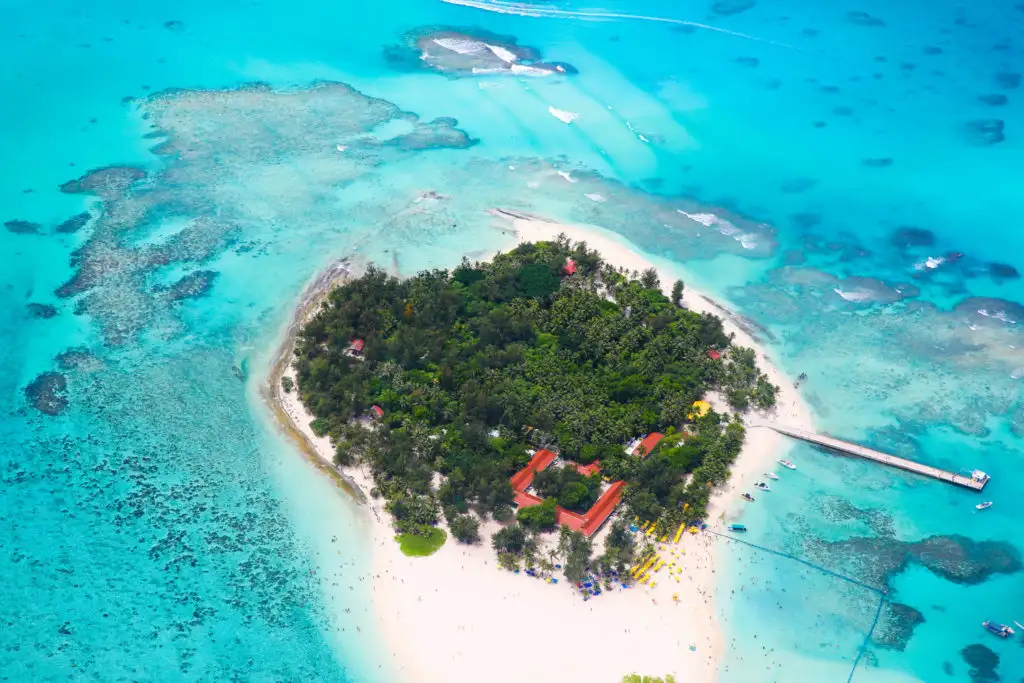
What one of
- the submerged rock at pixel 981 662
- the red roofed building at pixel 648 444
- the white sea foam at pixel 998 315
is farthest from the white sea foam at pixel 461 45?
the submerged rock at pixel 981 662

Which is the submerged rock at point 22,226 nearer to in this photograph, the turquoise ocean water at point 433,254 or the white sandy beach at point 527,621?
the turquoise ocean water at point 433,254

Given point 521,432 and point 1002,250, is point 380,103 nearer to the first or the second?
point 521,432

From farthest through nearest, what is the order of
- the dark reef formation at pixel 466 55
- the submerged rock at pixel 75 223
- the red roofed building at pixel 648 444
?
the dark reef formation at pixel 466 55 < the submerged rock at pixel 75 223 < the red roofed building at pixel 648 444

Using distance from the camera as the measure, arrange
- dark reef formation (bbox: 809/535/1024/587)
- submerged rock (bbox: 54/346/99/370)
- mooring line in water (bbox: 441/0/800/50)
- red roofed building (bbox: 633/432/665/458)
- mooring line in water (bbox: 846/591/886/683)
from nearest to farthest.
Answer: mooring line in water (bbox: 846/591/886/683) → dark reef formation (bbox: 809/535/1024/587) → red roofed building (bbox: 633/432/665/458) → submerged rock (bbox: 54/346/99/370) → mooring line in water (bbox: 441/0/800/50)

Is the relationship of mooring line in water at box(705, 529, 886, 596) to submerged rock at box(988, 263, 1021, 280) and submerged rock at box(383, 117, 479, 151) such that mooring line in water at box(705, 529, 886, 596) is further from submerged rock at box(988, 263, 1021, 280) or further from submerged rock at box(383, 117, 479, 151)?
submerged rock at box(383, 117, 479, 151)

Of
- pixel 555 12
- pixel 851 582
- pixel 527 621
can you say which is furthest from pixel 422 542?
pixel 555 12

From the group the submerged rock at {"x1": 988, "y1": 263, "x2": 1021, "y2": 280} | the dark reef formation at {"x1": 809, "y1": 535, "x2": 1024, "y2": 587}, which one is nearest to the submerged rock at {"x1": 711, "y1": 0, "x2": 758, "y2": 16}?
the submerged rock at {"x1": 988, "y1": 263, "x2": 1021, "y2": 280}
